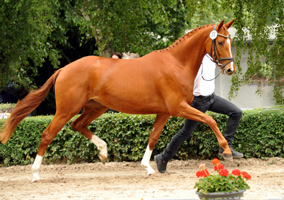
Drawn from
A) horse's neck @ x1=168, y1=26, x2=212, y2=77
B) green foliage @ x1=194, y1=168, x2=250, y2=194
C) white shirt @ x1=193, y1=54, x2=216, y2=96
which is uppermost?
horse's neck @ x1=168, y1=26, x2=212, y2=77

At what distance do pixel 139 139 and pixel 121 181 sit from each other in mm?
1651

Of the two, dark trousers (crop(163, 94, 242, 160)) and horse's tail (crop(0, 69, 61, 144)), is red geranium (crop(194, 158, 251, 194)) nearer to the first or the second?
dark trousers (crop(163, 94, 242, 160))

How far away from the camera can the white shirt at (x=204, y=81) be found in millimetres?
6594

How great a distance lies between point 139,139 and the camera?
7785mm

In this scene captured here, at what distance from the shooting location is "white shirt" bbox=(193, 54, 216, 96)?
260 inches

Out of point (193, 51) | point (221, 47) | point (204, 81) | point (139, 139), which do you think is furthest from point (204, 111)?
point (139, 139)

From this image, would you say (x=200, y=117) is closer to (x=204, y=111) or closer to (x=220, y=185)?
(x=204, y=111)

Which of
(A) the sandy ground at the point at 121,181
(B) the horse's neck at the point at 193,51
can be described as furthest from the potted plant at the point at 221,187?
(B) the horse's neck at the point at 193,51

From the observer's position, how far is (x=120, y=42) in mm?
12867

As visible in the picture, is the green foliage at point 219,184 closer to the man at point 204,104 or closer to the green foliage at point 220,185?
the green foliage at point 220,185

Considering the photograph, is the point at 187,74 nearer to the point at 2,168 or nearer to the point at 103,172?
the point at 103,172

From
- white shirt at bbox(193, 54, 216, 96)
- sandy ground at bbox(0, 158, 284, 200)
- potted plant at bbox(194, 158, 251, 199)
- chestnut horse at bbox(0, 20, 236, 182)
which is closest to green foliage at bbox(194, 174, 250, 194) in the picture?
potted plant at bbox(194, 158, 251, 199)

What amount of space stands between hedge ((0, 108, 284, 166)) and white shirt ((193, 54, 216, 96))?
46.1 inches

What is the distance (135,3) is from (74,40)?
23.1 feet
